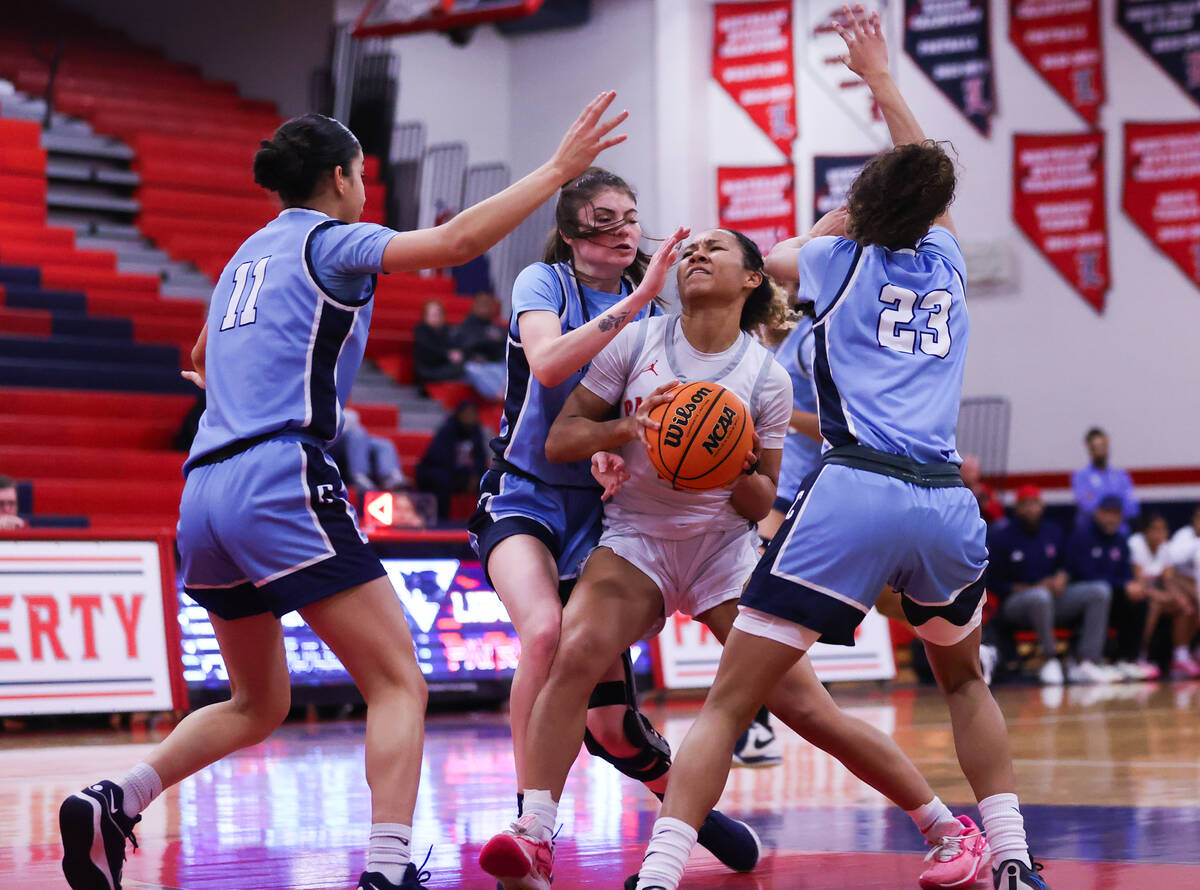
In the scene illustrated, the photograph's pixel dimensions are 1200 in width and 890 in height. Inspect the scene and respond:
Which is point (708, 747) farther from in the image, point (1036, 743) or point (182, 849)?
point (1036, 743)

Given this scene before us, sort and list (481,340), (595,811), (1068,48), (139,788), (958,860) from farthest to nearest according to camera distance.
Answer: (1068,48), (481,340), (595,811), (958,860), (139,788)

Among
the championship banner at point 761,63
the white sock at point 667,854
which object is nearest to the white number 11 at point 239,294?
the white sock at point 667,854

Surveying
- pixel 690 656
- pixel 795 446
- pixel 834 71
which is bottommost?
pixel 690 656

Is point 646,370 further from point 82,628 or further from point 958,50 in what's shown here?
point 958,50

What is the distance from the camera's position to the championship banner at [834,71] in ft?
63.0

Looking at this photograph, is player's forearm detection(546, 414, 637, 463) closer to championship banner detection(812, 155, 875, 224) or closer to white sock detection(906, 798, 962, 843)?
white sock detection(906, 798, 962, 843)

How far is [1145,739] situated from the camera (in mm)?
8219

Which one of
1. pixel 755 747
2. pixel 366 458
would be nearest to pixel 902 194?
pixel 755 747

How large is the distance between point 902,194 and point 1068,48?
15.7m

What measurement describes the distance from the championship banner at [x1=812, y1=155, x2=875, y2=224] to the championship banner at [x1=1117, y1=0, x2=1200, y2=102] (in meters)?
3.48

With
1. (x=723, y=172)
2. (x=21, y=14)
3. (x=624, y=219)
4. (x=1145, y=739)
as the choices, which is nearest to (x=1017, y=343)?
(x=723, y=172)

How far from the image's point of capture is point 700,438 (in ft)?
13.1

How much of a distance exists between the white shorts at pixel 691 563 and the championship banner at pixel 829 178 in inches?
593

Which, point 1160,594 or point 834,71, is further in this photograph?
point 834,71
